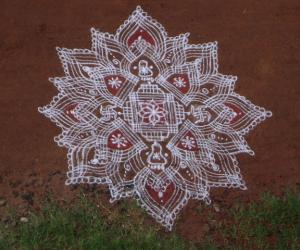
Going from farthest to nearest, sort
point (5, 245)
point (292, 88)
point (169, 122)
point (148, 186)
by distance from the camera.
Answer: point (292, 88)
point (169, 122)
point (148, 186)
point (5, 245)

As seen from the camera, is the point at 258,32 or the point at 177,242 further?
the point at 258,32

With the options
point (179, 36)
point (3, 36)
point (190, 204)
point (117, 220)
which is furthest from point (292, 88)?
point (3, 36)

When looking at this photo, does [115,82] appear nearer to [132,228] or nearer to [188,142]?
[188,142]

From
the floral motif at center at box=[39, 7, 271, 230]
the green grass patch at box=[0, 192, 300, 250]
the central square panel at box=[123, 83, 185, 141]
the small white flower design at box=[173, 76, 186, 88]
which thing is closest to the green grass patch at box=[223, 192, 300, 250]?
the green grass patch at box=[0, 192, 300, 250]

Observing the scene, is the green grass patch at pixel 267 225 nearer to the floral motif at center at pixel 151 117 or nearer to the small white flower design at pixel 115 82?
the floral motif at center at pixel 151 117

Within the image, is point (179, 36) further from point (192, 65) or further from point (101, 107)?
point (101, 107)

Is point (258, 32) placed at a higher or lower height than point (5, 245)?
higher
